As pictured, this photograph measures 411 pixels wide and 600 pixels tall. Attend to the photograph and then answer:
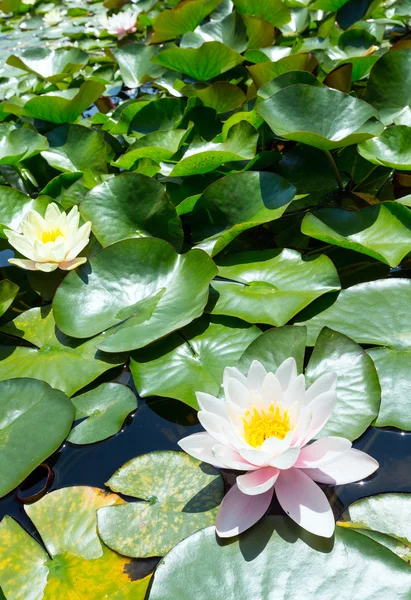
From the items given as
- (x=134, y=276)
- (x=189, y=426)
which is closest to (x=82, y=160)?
(x=134, y=276)

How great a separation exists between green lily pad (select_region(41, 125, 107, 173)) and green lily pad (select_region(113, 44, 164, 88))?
1.20 meters

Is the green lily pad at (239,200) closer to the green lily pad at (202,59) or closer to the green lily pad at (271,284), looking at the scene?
the green lily pad at (271,284)

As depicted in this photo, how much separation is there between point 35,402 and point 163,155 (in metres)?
1.24

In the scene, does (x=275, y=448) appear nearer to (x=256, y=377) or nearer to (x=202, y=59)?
(x=256, y=377)

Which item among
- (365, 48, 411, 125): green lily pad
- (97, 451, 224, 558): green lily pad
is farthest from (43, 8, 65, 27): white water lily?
(97, 451, 224, 558): green lily pad

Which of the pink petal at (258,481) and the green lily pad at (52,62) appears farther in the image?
the green lily pad at (52,62)

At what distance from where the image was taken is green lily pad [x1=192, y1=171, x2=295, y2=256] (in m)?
1.79

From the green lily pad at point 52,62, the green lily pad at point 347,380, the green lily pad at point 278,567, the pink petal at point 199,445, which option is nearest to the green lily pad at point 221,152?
the green lily pad at point 347,380

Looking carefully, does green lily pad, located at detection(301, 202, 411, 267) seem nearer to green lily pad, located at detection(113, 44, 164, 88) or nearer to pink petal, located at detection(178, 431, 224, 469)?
pink petal, located at detection(178, 431, 224, 469)

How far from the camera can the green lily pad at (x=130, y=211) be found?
185 cm

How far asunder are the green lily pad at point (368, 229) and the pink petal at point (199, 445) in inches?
31.6

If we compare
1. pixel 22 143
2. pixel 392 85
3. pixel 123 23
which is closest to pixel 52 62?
pixel 123 23

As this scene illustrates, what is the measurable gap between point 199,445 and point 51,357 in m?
0.69

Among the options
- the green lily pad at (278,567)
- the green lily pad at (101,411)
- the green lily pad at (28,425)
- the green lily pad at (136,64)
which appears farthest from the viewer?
the green lily pad at (136,64)
